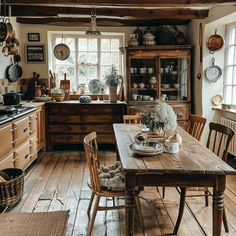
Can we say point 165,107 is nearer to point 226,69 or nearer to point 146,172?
point 146,172

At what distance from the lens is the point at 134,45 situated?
5.52m

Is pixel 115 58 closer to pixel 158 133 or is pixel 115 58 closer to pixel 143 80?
pixel 143 80

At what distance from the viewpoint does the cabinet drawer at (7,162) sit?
3370mm

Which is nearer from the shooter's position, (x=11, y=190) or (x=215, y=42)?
(x=11, y=190)

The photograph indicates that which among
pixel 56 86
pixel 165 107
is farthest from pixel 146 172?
pixel 56 86

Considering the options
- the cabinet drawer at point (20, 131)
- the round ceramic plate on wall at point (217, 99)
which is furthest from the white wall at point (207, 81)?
the cabinet drawer at point (20, 131)

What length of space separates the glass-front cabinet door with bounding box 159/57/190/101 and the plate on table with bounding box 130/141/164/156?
3.06 m

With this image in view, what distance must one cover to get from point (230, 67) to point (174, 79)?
3.61 feet

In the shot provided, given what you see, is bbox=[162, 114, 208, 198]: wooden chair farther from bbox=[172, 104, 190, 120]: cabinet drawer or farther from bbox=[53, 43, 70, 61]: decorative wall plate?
bbox=[53, 43, 70, 61]: decorative wall plate

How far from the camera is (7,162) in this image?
138 inches

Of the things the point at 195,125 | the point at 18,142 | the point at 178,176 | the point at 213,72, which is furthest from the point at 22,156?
the point at 213,72

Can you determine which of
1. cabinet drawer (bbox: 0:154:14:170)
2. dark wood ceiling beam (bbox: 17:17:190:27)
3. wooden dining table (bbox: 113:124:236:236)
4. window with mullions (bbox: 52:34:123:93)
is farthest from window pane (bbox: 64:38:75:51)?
wooden dining table (bbox: 113:124:236:236)

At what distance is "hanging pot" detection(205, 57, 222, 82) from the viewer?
514 centimetres

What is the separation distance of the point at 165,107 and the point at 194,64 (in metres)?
3.14
